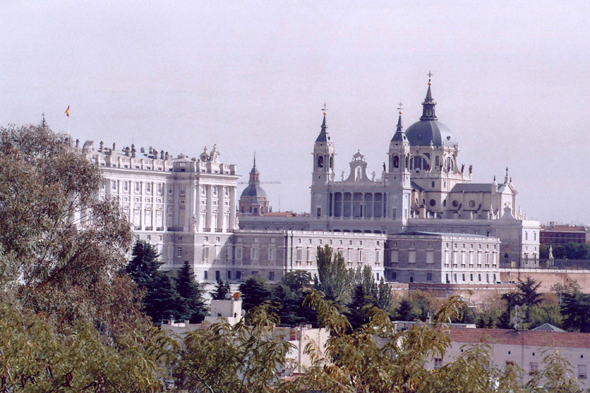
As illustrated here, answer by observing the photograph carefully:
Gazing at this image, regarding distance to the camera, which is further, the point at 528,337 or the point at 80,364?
the point at 528,337

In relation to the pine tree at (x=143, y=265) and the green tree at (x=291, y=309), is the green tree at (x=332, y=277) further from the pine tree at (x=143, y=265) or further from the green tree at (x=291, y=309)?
the pine tree at (x=143, y=265)

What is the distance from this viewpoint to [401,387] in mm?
28141

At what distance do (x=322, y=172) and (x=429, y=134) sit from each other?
16400mm

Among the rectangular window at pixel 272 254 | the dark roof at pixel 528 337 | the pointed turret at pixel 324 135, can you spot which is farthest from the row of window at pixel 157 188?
the dark roof at pixel 528 337

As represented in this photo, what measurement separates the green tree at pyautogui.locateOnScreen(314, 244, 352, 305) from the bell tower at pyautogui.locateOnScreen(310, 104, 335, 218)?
3941 centimetres

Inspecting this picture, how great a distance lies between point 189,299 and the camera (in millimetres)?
85438

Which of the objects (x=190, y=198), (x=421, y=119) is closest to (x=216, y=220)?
(x=190, y=198)

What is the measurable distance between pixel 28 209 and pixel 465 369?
19837 millimetres

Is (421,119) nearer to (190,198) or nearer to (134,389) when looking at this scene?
(190,198)

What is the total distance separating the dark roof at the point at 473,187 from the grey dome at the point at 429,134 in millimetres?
5265

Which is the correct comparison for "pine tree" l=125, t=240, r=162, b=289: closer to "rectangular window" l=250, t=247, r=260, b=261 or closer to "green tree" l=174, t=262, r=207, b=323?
"green tree" l=174, t=262, r=207, b=323

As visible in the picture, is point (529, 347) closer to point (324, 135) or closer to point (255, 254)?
point (255, 254)

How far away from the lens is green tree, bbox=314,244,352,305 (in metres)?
103

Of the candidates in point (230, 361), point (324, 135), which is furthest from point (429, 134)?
point (230, 361)
